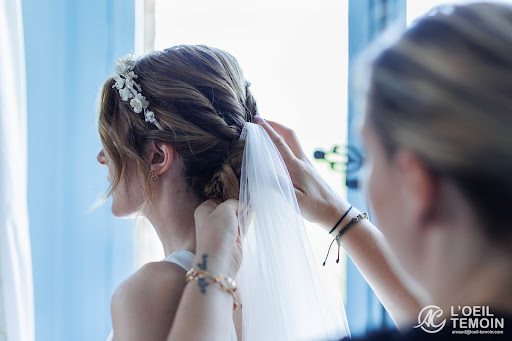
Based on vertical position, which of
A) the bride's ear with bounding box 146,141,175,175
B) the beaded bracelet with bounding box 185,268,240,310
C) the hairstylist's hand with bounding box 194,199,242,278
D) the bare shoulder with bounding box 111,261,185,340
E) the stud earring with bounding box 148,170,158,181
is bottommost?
the bare shoulder with bounding box 111,261,185,340

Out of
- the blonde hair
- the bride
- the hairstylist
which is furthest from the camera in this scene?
the blonde hair

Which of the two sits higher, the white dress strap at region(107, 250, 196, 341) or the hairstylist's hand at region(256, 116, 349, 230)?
the hairstylist's hand at region(256, 116, 349, 230)

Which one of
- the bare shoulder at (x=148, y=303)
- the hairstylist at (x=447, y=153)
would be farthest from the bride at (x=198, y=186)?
the hairstylist at (x=447, y=153)

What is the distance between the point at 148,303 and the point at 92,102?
0.80m

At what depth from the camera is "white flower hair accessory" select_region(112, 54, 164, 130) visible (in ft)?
3.67

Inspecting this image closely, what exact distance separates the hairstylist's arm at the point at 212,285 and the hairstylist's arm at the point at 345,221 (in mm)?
146

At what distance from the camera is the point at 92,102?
1644 millimetres

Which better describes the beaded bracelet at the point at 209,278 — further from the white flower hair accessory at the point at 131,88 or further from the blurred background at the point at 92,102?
the blurred background at the point at 92,102

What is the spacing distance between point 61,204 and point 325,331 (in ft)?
2.81

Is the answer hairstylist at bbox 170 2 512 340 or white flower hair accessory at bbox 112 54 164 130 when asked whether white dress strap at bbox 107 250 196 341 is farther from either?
hairstylist at bbox 170 2 512 340

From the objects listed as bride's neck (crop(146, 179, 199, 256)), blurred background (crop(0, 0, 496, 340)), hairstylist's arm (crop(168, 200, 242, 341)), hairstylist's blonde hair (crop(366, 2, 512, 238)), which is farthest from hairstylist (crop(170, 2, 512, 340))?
blurred background (crop(0, 0, 496, 340))

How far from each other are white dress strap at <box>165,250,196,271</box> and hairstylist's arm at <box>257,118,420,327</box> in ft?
0.69

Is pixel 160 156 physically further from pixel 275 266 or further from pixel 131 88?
pixel 275 266

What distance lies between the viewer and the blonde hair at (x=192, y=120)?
1.11 meters
